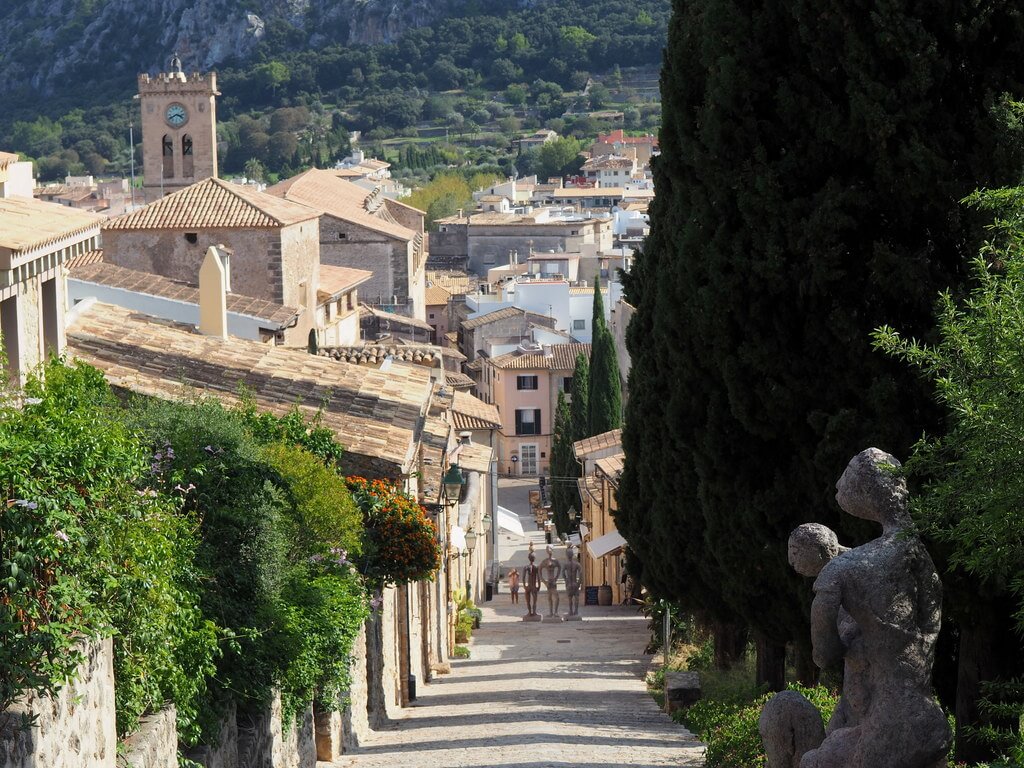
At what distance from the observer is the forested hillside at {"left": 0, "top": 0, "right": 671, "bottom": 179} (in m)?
167

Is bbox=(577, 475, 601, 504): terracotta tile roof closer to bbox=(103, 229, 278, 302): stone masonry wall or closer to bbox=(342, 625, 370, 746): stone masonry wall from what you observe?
bbox=(103, 229, 278, 302): stone masonry wall

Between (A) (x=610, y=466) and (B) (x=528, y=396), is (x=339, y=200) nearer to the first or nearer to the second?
(B) (x=528, y=396)

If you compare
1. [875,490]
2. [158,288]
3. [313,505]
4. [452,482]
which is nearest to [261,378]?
[452,482]

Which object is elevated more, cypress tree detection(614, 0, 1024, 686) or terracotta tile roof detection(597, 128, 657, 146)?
cypress tree detection(614, 0, 1024, 686)

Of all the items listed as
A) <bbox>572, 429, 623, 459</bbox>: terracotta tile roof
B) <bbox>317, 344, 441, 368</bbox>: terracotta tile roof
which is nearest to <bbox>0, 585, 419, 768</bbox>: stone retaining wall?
<bbox>317, 344, 441, 368</bbox>: terracotta tile roof

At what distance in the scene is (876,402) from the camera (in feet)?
32.2

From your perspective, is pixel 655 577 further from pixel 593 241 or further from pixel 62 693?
pixel 593 241

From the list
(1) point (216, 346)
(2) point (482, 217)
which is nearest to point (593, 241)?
(2) point (482, 217)

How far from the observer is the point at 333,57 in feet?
587

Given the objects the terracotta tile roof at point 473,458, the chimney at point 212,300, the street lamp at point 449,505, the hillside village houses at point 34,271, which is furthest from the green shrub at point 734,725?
the terracotta tile roof at point 473,458

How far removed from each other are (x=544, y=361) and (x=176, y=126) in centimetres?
2156

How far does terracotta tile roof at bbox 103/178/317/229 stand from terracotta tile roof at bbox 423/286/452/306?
45.5 meters

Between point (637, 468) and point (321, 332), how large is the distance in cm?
2779

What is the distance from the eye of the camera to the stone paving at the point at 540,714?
14016mm
